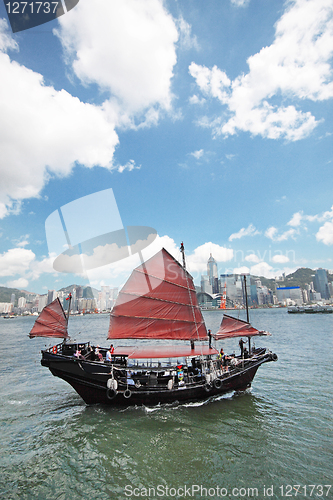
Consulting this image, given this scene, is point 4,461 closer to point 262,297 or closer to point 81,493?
point 81,493

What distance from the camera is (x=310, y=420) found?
12398mm

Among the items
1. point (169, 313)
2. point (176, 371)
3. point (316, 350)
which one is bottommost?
point (316, 350)

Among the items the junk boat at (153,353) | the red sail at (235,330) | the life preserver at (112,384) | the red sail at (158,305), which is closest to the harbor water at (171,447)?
the junk boat at (153,353)

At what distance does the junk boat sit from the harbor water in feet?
3.20

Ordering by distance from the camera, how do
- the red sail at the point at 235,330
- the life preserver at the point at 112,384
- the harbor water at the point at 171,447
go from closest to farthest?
the harbor water at the point at 171,447 < the life preserver at the point at 112,384 < the red sail at the point at 235,330

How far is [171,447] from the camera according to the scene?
10141mm

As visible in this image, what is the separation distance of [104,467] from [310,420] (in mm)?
10194

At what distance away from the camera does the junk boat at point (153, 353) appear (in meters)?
14.2

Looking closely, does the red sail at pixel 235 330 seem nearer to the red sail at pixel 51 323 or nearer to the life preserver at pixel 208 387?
the life preserver at pixel 208 387

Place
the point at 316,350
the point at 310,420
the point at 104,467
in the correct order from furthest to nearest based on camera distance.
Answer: the point at 316,350
the point at 310,420
the point at 104,467

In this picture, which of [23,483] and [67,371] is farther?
[67,371]

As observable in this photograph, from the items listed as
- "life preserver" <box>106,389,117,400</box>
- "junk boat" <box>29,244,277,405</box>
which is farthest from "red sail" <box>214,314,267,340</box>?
"life preserver" <box>106,389,117,400</box>

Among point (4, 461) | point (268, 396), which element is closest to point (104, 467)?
point (4, 461)

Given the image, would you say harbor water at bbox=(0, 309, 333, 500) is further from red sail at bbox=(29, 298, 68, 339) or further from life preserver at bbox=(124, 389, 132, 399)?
red sail at bbox=(29, 298, 68, 339)
